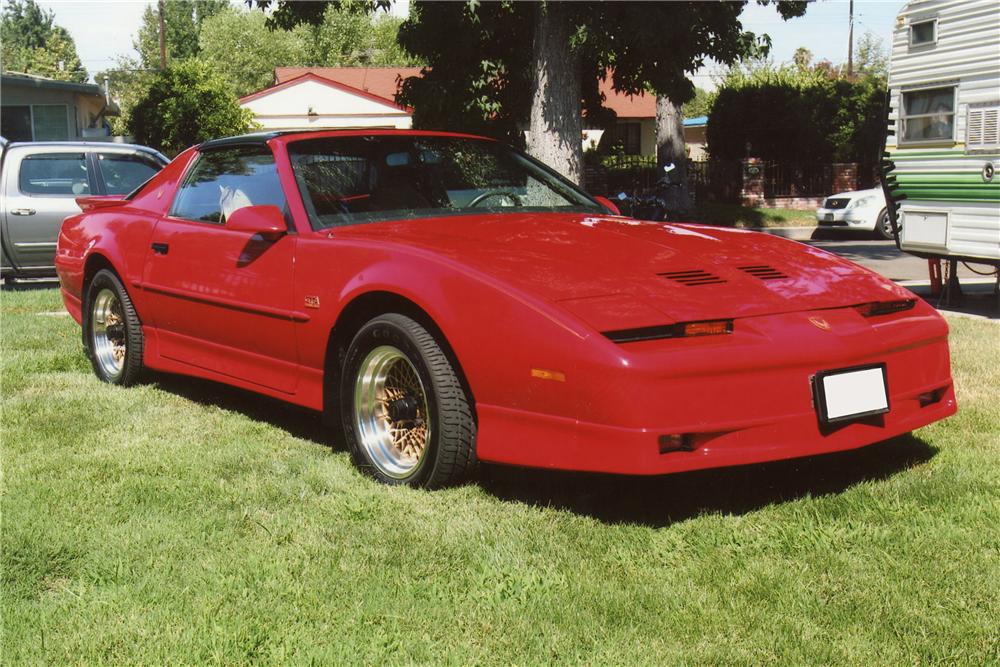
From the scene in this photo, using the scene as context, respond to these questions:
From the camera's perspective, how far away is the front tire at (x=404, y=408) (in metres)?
3.98

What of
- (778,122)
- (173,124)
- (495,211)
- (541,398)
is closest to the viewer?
(541,398)

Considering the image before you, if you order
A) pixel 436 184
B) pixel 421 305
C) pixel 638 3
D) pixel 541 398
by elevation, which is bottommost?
pixel 541 398

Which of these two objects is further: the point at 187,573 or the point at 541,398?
the point at 541,398

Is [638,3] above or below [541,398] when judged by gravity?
above

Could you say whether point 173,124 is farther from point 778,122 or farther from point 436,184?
point 436,184

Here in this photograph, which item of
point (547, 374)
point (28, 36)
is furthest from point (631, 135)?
point (28, 36)

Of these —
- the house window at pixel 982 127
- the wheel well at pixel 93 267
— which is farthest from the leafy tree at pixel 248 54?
the wheel well at pixel 93 267

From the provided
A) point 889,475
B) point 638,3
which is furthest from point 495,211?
point 638,3

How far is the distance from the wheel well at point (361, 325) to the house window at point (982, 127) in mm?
7295

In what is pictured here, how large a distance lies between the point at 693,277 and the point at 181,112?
87.7 feet

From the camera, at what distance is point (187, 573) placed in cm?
334

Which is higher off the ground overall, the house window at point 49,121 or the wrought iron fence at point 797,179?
the house window at point 49,121

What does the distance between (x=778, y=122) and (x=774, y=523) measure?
23.6 metres

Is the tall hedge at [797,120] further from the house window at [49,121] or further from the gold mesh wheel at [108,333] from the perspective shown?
the gold mesh wheel at [108,333]
